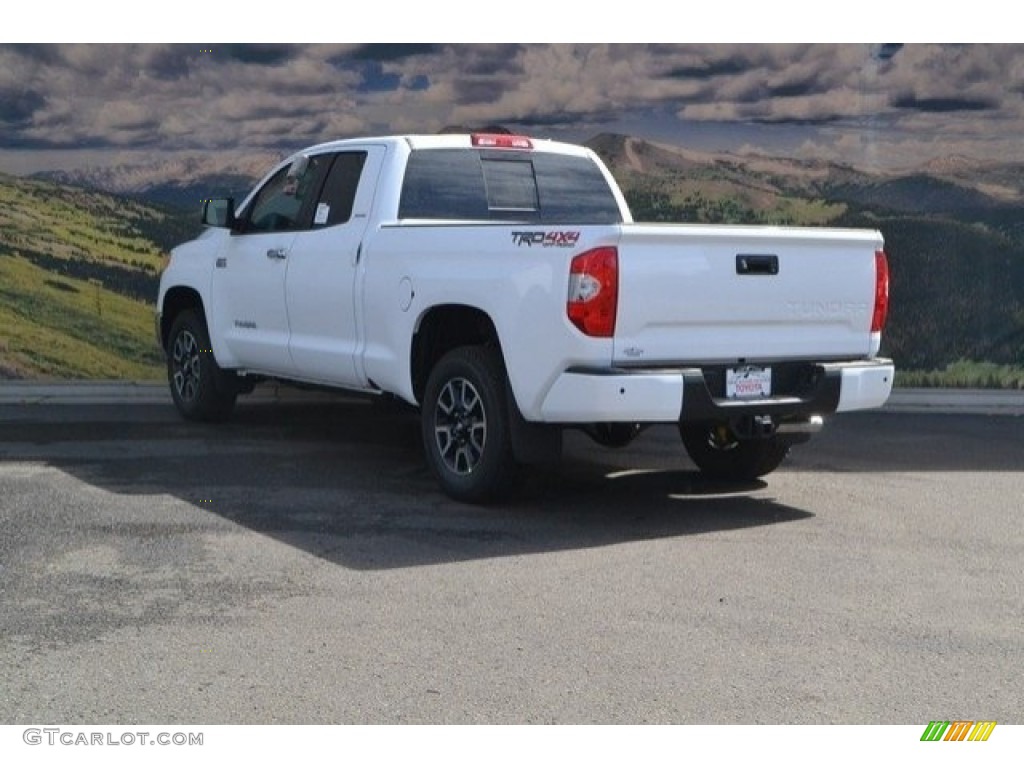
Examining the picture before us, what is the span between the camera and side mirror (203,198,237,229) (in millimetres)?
10812

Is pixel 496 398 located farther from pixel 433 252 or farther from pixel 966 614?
pixel 966 614

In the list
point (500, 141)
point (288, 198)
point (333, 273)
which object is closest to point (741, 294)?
point (500, 141)

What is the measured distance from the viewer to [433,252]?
8.65 metres

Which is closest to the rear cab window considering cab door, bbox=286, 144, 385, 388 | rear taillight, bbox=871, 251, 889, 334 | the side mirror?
cab door, bbox=286, 144, 385, 388

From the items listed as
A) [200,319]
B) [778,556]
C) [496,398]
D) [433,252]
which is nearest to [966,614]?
[778,556]

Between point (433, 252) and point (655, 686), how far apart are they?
3.78 metres

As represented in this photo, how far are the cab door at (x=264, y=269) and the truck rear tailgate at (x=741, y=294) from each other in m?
3.06

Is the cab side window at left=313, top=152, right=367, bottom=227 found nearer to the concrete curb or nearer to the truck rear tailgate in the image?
the truck rear tailgate

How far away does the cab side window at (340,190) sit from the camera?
9789 mm

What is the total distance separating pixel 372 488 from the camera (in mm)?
9141

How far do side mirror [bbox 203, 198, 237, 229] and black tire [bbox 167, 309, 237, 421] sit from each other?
3.09ft

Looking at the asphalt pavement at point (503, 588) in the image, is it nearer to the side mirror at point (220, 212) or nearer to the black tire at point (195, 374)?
the black tire at point (195, 374)

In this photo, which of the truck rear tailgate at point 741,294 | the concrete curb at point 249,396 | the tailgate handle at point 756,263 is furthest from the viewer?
the concrete curb at point 249,396

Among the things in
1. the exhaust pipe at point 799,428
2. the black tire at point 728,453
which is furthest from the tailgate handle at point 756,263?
the black tire at point 728,453
